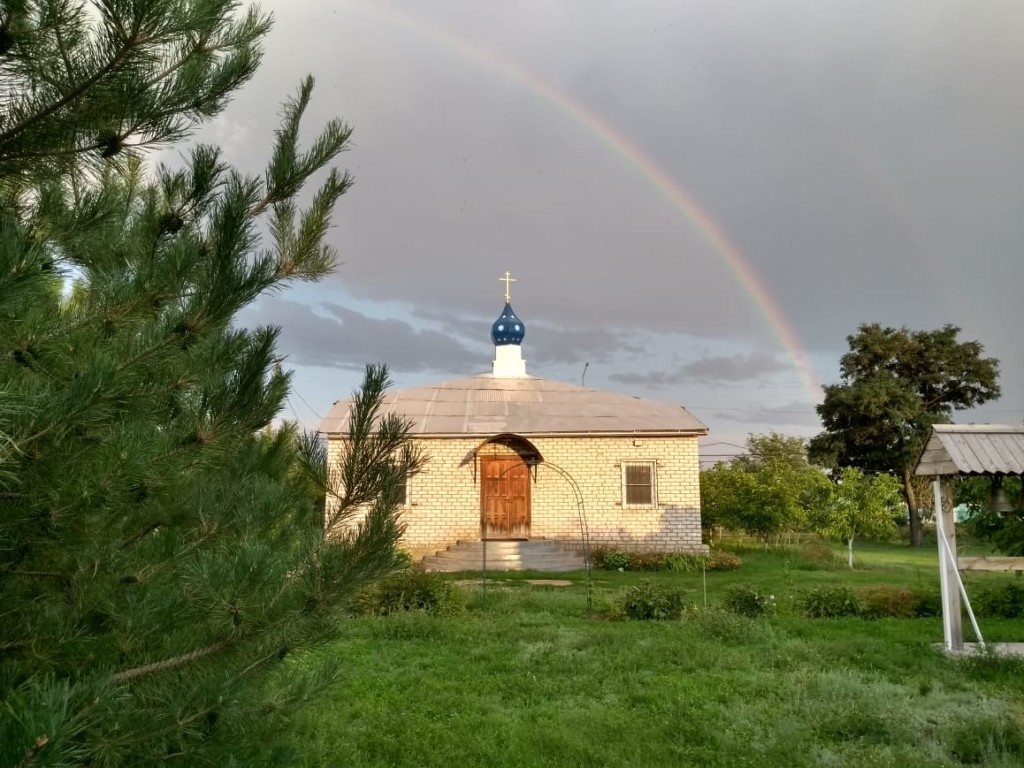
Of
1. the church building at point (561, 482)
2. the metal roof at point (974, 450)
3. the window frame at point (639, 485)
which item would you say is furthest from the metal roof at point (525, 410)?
the metal roof at point (974, 450)

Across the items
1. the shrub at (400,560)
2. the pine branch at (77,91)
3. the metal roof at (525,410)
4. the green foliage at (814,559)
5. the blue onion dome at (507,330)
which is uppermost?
the blue onion dome at (507,330)

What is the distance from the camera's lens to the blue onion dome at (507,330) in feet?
73.7

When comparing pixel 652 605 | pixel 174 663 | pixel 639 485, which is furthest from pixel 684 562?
pixel 174 663

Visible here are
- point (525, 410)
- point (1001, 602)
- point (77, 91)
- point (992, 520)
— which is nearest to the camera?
point (77, 91)

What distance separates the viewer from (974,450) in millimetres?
7617

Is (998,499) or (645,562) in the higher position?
(998,499)

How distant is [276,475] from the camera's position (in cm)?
339

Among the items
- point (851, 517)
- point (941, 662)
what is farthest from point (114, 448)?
point (851, 517)

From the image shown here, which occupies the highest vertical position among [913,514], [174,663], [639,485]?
[639,485]

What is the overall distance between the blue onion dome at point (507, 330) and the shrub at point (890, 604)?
13700mm

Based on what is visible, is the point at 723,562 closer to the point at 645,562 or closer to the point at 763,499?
the point at 645,562

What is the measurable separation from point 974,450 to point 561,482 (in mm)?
11303

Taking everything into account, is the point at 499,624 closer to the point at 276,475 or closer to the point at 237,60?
the point at 276,475

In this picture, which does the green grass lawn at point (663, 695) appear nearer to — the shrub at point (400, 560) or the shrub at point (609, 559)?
the shrub at point (400, 560)
